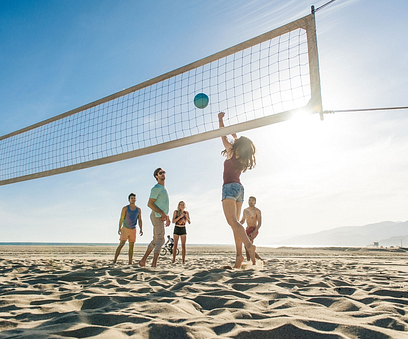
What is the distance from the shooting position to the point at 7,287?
2.57 meters

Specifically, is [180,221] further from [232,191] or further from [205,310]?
[205,310]

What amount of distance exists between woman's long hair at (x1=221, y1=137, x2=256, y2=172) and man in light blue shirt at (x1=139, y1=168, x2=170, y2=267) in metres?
1.34

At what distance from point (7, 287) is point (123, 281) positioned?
1029 mm

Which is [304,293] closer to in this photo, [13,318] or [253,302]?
[253,302]

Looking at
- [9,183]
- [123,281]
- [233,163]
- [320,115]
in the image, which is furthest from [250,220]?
[9,183]

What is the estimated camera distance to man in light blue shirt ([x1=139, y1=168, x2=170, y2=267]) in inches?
171

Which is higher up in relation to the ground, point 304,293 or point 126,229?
point 126,229

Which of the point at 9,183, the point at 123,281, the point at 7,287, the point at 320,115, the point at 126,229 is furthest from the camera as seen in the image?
the point at 9,183

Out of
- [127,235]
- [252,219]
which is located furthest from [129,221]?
[252,219]

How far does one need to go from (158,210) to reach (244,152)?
1.61 meters

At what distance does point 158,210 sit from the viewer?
434cm

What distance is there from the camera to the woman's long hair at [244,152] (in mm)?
3836

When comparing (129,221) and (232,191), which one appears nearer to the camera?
(232,191)

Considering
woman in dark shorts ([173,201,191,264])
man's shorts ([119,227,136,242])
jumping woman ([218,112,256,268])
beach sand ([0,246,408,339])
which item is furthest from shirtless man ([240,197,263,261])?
beach sand ([0,246,408,339])
